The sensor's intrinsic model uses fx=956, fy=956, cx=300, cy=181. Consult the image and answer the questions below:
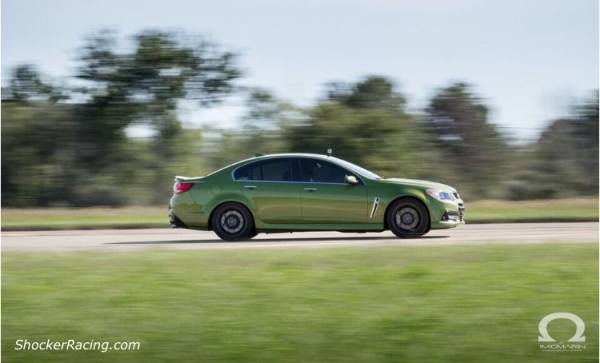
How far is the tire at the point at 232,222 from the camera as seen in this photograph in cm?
1520

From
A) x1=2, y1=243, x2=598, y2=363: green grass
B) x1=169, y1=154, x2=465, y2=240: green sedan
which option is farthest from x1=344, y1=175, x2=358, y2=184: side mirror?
x1=2, y1=243, x2=598, y2=363: green grass

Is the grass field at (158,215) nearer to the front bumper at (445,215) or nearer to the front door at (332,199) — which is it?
the front bumper at (445,215)

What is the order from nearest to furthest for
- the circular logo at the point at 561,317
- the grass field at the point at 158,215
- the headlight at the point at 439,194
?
the circular logo at the point at 561,317 < the headlight at the point at 439,194 < the grass field at the point at 158,215

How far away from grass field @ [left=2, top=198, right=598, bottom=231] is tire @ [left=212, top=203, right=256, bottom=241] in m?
5.71

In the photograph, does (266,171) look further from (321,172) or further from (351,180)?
(351,180)

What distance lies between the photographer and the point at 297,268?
35.1 feet

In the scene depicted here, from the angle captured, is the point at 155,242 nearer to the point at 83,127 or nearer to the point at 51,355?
the point at 51,355

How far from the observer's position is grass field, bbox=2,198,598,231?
21109 millimetres

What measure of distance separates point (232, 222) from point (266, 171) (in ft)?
3.21

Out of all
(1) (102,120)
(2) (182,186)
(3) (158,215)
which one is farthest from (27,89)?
(2) (182,186)

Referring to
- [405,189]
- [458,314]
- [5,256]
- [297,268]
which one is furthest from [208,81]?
[458,314]

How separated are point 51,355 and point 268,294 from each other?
7.93 ft

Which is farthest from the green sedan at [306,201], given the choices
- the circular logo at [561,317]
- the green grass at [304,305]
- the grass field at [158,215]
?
the circular logo at [561,317]

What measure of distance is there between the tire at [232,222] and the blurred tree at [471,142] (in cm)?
1493
